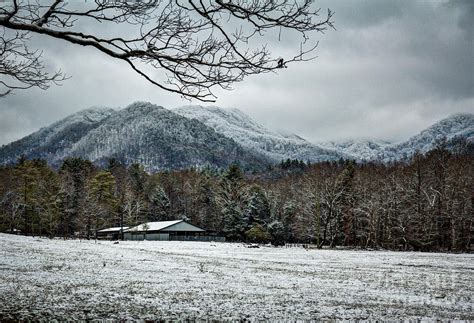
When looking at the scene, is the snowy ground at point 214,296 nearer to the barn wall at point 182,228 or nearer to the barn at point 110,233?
the barn wall at point 182,228

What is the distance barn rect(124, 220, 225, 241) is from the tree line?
3.27 m

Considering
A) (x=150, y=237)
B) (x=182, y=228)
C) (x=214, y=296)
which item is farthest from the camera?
(x=182, y=228)

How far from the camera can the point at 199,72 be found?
6016 mm

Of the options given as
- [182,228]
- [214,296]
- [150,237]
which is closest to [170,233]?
[182,228]

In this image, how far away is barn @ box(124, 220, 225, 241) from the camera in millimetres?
74950

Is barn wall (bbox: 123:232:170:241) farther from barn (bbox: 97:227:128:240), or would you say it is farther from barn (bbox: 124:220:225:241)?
barn (bbox: 97:227:128:240)

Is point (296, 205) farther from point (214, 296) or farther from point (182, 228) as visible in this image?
point (214, 296)

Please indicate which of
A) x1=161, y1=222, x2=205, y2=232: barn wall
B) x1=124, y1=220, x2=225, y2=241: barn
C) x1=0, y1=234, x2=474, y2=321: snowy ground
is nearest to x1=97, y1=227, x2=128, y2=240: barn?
x1=124, y1=220, x2=225, y2=241: barn

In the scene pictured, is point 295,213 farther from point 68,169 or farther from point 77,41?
point 77,41

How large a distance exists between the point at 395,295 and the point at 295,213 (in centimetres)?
6243

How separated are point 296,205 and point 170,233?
938 inches

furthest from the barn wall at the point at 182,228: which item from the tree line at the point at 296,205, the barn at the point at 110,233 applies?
the barn at the point at 110,233

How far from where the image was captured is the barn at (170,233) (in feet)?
246

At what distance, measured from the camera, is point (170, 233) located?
75.8 meters
